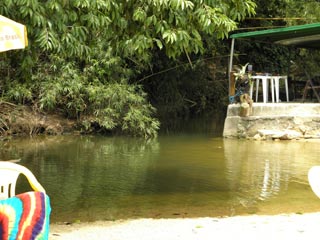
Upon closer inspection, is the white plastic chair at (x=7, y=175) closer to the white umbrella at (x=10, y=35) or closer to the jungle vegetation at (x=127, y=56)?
the white umbrella at (x=10, y=35)

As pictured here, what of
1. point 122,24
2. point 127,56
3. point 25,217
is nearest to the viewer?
point 25,217

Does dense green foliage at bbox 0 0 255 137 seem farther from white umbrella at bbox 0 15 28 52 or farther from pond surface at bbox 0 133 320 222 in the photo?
pond surface at bbox 0 133 320 222

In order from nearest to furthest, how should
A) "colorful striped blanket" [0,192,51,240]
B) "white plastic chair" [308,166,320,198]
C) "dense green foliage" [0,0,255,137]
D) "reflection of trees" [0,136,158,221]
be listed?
"colorful striped blanket" [0,192,51,240], "white plastic chair" [308,166,320,198], "dense green foliage" [0,0,255,137], "reflection of trees" [0,136,158,221]

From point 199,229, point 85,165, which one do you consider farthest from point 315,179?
point 85,165

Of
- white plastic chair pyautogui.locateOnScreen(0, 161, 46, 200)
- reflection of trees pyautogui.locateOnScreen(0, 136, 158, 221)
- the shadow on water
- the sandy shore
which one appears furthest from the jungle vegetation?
white plastic chair pyautogui.locateOnScreen(0, 161, 46, 200)

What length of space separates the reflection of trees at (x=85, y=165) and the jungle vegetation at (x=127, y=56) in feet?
3.68

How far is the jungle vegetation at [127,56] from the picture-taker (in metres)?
5.63

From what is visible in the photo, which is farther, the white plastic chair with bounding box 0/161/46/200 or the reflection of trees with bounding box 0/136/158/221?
the reflection of trees with bounding box 0/136/158/221

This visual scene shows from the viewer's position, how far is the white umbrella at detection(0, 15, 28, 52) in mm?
4254

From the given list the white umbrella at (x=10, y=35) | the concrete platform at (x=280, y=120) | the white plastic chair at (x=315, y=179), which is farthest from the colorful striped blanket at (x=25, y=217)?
the concrete platform at (x=280, y=120)

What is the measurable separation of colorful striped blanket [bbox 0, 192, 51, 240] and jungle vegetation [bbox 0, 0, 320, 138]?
2486 mm

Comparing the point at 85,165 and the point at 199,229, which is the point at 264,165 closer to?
the point at 85,165

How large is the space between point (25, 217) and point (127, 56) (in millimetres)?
6423

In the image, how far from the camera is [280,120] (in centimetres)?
1337
